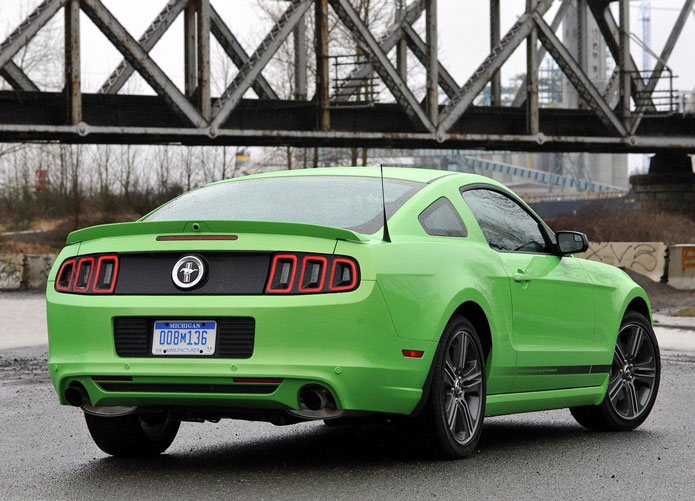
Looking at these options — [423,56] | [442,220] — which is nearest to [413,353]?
[442,220]

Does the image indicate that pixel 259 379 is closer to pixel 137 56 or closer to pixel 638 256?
pixel 638 256

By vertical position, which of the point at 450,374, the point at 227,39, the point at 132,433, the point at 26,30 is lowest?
the point at 132,433

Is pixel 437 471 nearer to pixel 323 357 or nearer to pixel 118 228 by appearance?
pixel 323 357

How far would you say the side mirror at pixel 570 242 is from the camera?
7695mm

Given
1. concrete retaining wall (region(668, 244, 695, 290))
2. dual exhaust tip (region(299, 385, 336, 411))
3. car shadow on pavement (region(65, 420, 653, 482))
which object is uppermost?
dual exhaust tip (region(299, 385, 336, 411))

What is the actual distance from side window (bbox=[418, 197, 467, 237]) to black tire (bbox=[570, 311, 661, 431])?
1882mm

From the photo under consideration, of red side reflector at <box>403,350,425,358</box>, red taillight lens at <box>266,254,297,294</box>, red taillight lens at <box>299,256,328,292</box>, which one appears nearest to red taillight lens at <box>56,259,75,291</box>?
red taillight lens at <box>266,254,297,294</box>

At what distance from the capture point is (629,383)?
8.30m

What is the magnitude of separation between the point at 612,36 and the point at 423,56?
8239mm

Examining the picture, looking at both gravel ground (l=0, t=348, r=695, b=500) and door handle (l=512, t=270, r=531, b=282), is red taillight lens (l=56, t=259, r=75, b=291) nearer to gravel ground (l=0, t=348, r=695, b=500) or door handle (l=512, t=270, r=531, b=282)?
gravel ground (l=0, t=348, r=695, b=500)

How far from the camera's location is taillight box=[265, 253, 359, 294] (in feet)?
19.3

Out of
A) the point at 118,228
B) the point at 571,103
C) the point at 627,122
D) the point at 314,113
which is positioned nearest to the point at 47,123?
the point at 314,113

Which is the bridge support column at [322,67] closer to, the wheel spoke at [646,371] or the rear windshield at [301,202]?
the wheel spoke at [646,371]

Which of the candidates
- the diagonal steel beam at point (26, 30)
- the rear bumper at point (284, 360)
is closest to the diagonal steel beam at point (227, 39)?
the diagonal steel beam at point (26, 30)
